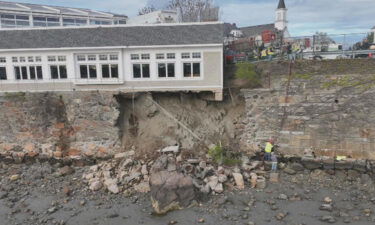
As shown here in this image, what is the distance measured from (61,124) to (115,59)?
530 cm

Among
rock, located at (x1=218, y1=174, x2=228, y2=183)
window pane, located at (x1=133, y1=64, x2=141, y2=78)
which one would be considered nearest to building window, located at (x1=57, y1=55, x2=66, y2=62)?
window pane, located at (x1=133, y1=64, x2=141, y2=78)

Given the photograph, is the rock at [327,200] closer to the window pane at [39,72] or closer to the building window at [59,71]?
the building window at [59,71]

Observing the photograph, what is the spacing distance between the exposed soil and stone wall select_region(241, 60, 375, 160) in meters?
1.73

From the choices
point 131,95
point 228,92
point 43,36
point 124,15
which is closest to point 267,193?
point 228,92

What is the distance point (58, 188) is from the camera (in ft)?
51.1

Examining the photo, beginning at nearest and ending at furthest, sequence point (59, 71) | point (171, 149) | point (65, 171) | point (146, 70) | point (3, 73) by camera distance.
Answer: point (65, 171) < point (171, 149) < point (146, 70) < point (59, 71) < point (3, 73)

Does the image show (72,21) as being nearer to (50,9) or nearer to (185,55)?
(50,9)

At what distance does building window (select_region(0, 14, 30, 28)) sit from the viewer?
96.2 feet

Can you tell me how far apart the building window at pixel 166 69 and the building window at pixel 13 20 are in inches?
800

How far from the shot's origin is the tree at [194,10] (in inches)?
1337

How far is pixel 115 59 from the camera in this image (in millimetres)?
18328

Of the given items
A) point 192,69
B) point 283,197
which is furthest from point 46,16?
point 283,197

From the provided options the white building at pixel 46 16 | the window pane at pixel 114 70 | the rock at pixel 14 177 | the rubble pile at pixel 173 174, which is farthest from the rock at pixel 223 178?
the white building at pixel 46 16

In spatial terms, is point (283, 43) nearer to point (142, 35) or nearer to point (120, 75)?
point (142, 35)
